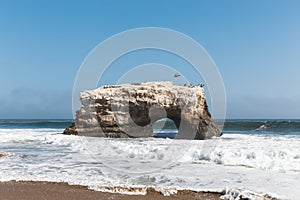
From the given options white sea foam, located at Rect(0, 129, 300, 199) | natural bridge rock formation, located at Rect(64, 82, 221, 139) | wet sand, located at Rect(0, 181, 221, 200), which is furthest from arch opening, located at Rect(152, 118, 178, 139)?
wet sand, located at Rect(0, 181, 221, 200)

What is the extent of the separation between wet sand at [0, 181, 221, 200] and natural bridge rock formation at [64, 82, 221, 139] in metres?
13.1

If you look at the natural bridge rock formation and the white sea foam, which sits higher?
the natural bridge rock formation

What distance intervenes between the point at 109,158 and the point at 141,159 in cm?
106

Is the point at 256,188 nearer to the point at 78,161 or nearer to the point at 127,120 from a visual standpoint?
the point at 78,161

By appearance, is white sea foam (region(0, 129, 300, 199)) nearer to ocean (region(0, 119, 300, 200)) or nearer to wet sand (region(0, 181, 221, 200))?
ocean (region(0, 119, 300, 200))

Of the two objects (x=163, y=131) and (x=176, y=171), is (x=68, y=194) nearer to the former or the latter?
(x=176, y=171)

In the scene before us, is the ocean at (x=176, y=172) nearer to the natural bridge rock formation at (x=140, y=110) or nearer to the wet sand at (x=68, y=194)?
the wet sand at (x=68, y=194)

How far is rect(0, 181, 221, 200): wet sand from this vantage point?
545 cm

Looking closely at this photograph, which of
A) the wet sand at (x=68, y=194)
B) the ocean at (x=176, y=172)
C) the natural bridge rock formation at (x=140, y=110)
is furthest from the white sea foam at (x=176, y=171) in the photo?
the natural bridge rock formation at (x=140, y=110)

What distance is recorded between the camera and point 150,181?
6.77 metres

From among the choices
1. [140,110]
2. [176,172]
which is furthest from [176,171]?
[140,110]

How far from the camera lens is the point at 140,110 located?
20.0m

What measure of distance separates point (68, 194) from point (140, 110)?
47.4 ft

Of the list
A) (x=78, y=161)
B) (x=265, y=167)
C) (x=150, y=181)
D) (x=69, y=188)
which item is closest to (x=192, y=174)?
(x=150, y=181)
